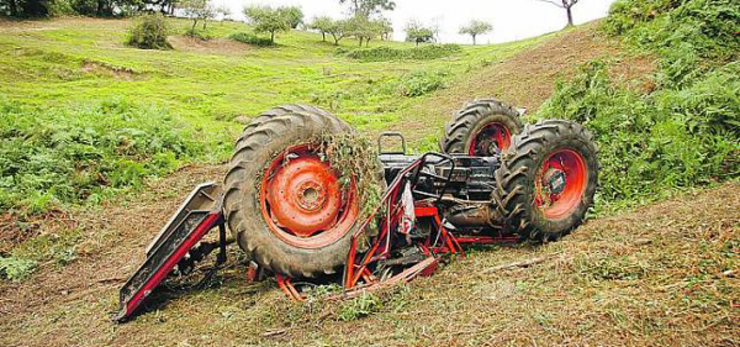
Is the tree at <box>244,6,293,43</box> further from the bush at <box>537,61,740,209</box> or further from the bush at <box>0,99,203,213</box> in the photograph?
the bush at <box>537,61,740,209</box>

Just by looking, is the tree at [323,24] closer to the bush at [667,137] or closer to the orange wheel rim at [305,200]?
the bush at [667,137]

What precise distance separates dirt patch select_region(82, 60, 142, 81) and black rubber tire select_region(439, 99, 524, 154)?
20.2 m

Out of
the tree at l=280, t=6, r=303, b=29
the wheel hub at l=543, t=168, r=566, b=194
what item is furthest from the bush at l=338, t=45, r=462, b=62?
the wheel hub at l=543, t=168, r=566, b=194

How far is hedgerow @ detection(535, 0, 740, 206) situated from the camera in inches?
246

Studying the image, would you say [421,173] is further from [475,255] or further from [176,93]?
[176,93]

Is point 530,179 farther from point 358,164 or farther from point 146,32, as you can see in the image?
point 146,32

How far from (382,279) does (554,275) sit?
138 cm

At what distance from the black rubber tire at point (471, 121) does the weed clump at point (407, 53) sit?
33.0m

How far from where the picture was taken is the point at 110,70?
76.5 ft

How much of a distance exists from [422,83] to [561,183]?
45.2 ft

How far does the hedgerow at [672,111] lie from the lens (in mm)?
6246

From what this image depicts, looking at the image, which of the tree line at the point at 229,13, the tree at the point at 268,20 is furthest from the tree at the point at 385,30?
Answer: the tree at the point at 268,20

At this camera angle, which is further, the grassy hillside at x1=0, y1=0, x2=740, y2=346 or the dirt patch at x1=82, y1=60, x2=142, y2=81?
the dirt patch at x1=82, y1=60, x2=142, y2=81

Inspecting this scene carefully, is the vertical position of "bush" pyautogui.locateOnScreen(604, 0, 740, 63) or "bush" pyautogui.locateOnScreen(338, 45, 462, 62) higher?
"bush" pyautogui.locateOnScreen(338, 45, 462, 62)
